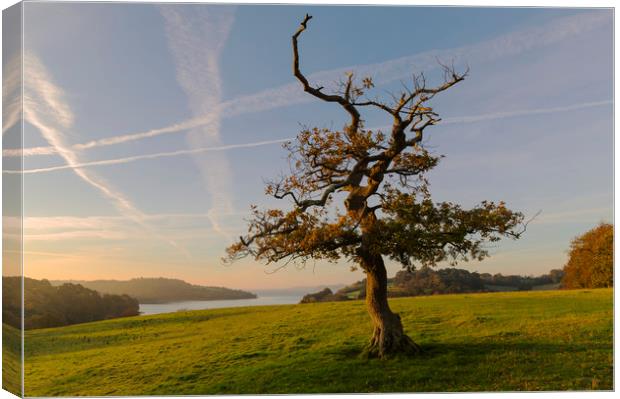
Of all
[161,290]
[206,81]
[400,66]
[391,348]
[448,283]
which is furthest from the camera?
[448,283]

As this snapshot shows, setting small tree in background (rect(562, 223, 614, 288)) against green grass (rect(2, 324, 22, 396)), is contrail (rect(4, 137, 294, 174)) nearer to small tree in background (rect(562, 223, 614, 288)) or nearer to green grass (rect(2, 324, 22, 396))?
green grass (rect(2, 324, 22, 396))

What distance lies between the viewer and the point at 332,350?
13.8 metres

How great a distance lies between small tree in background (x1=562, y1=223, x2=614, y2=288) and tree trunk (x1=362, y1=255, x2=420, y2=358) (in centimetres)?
612

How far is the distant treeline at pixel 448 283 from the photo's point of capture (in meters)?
15.2

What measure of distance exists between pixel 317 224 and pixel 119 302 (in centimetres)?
756

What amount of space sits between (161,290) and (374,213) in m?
6.66

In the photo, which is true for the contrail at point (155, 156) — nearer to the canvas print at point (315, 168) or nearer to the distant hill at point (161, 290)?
the canvas print at point (315, 168)

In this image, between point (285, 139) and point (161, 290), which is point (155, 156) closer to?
point (285, 139)

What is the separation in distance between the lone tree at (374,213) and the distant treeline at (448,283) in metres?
2.31

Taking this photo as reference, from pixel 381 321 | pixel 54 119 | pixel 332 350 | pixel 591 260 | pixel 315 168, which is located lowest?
pixel 332 350

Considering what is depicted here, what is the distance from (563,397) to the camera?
38.5ft

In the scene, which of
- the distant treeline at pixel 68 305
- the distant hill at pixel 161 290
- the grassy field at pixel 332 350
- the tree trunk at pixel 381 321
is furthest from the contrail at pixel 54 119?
the tree trunk at pixel 381 321

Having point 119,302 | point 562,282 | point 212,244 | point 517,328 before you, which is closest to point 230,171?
point 212,244

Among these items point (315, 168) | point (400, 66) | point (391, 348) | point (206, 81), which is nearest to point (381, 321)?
point (391, 348)
